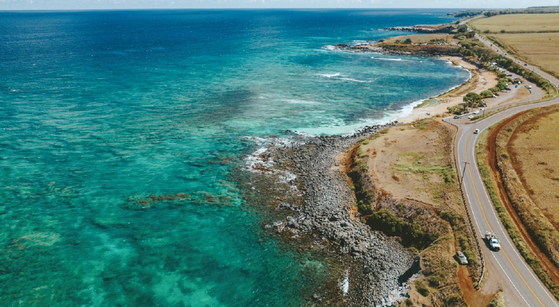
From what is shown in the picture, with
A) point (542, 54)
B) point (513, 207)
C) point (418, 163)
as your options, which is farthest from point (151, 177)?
point (542, 54)

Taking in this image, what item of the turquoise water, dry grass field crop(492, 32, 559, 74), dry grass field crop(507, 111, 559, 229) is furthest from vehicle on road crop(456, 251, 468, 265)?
dry grass field crop(492, 32, 559, 74)

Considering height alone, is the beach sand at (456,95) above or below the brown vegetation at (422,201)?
above

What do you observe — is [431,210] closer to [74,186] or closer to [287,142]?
[287,142]

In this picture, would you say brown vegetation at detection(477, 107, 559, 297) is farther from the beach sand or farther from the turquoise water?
the turquoise water

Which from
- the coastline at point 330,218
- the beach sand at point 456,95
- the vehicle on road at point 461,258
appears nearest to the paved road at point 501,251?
the vehicle on road at point 461,258

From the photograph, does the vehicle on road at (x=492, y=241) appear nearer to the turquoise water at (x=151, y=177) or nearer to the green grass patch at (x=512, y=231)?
the green grass patch at (x=512, y=231)

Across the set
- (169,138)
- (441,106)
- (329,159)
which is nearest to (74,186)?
(169,138)
